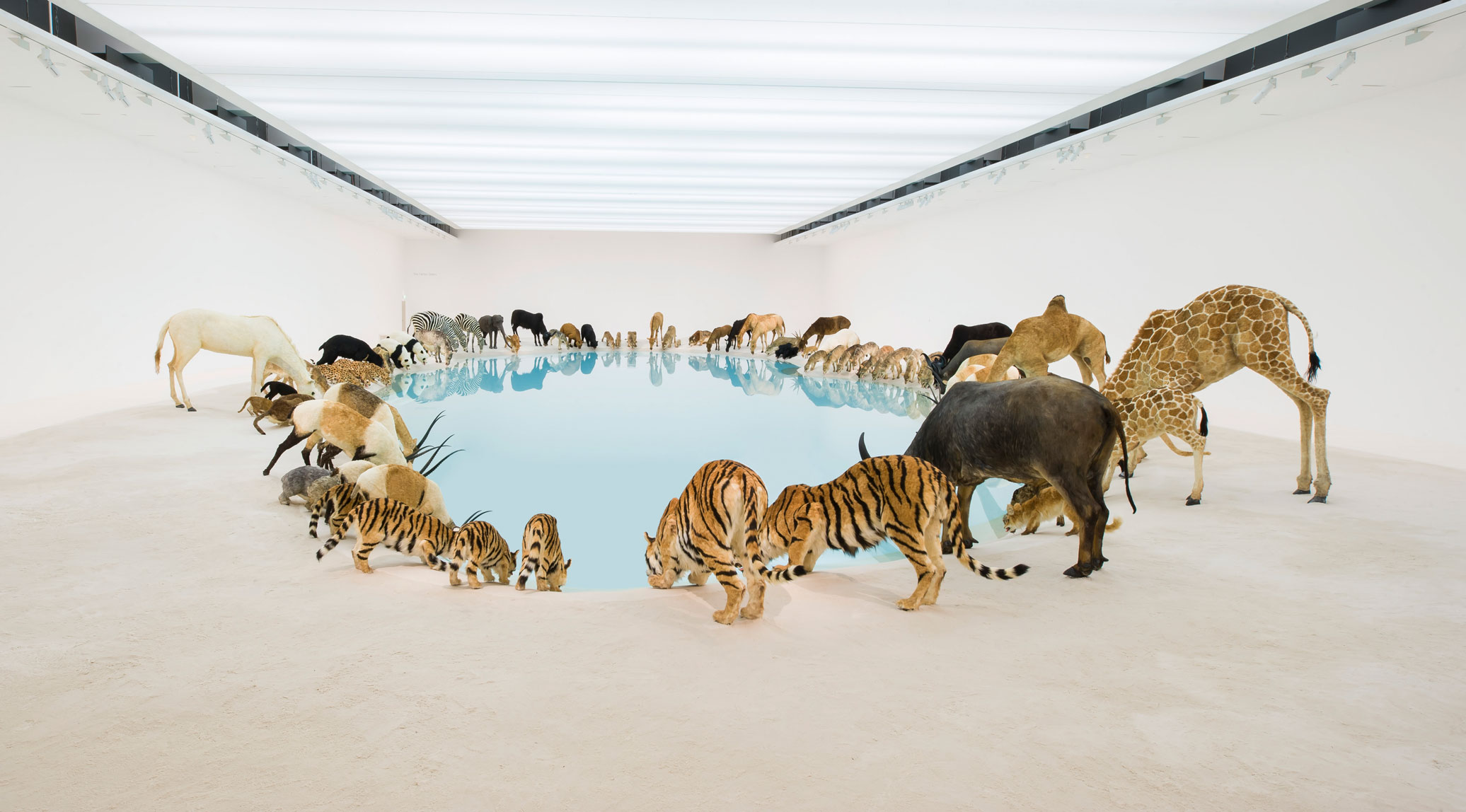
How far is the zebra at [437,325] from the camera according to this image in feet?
55.6

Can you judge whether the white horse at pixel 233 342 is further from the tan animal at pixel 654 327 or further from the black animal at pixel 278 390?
the tan animal at pixel 654 327

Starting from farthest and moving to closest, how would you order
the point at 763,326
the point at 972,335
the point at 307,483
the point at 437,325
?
the point at 763,326 < the point at 437,325 < the point at 972,335 < the point at 307,483

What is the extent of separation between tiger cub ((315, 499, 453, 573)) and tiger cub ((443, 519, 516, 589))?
0.08m

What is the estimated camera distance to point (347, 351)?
1098 centimetres

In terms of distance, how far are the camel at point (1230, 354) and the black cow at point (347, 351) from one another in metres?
10.1

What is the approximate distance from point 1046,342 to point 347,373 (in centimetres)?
861

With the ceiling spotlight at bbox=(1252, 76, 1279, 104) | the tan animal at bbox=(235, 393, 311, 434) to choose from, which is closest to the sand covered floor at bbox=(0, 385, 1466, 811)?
the tan animal at bbox=(235, 393, 311, 434)

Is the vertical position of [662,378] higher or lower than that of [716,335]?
lower

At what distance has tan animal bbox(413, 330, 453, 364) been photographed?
1603 centimetres

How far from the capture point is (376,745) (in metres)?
1.88

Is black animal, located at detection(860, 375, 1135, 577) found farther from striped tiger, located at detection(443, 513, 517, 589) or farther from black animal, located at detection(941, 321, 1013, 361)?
black animal, located at detection(941, 321, 1013, 361)

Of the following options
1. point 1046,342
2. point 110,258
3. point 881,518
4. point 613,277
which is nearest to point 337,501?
point 881,518

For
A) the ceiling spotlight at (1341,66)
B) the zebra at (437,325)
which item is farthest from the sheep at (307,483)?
the zebra at (437,325)

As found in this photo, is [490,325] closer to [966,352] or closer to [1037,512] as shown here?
[966,352]
